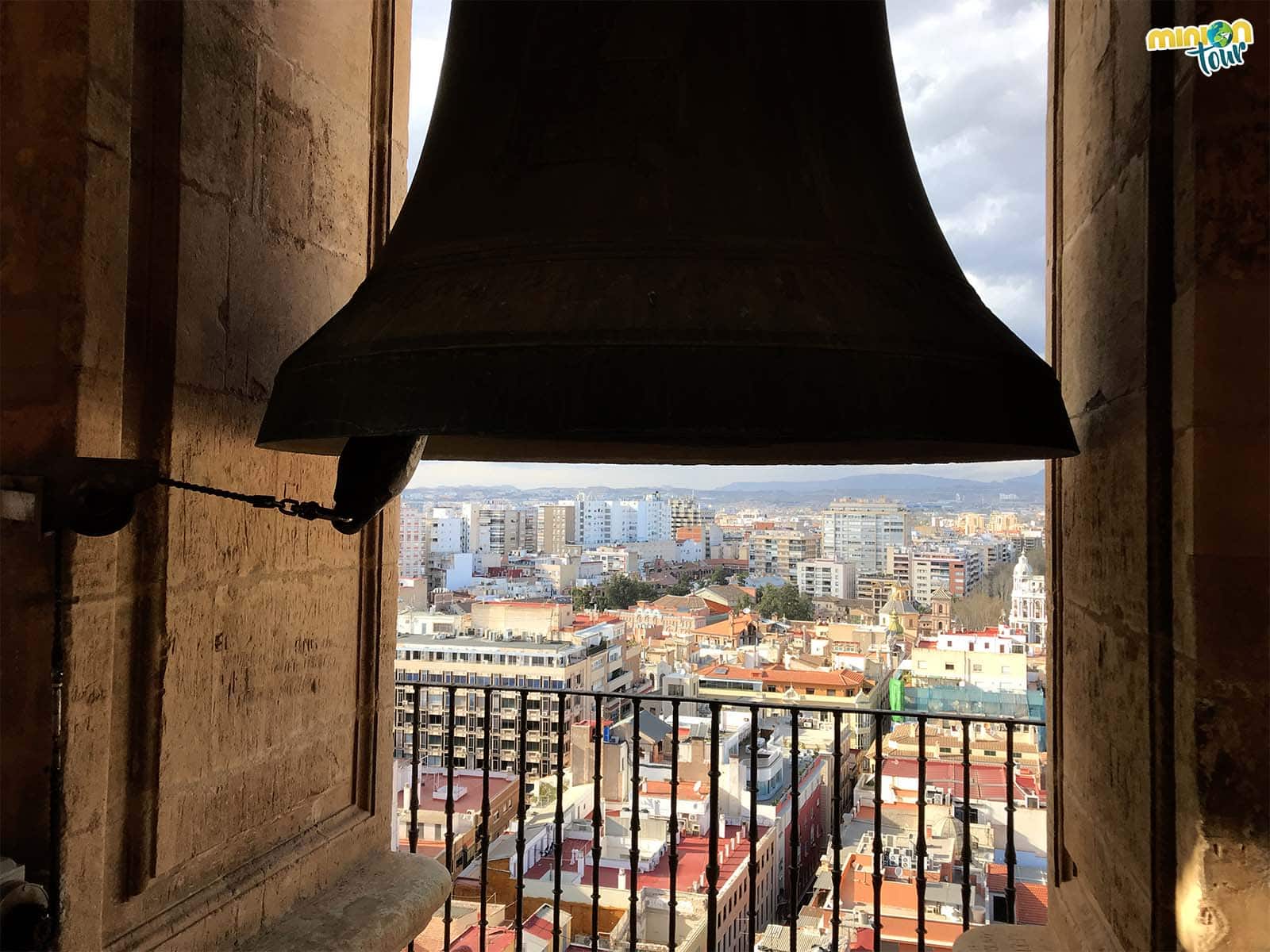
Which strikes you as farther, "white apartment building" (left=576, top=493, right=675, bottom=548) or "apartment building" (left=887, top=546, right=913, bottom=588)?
"white apartment building" (left=576, top=493, right=675, bottom=548)

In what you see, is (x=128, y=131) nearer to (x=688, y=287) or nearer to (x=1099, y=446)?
(x=688, y=287)

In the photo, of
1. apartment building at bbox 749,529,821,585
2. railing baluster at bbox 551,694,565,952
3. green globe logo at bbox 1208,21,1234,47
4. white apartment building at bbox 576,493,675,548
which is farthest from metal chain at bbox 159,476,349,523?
white apartment building at bbox 576,493,675,548

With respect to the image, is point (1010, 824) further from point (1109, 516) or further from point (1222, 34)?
point (1222, 34)

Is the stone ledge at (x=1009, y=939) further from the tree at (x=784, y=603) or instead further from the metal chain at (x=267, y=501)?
the metal chain at (x=267, y=501)

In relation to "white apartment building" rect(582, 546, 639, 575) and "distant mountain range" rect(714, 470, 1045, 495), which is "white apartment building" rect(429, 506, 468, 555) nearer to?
"white apartment building" rect(582, 546, 639, 575)

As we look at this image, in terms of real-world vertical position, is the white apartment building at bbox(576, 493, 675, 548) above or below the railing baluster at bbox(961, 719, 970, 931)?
above

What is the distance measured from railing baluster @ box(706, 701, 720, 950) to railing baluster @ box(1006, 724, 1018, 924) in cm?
78

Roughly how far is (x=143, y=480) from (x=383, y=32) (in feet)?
4.04

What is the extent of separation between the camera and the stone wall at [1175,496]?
0.99 metres

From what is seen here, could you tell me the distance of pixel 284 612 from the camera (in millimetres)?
1646

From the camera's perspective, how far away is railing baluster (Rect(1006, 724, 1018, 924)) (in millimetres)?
2271

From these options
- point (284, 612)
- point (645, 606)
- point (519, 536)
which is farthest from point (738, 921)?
point (284, 612)

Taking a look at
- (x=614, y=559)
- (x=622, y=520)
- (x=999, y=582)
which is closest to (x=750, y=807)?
(x=999, y=582)

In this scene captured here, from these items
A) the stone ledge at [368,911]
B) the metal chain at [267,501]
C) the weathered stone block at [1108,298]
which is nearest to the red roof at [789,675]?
the stone ledge at [368,911]
